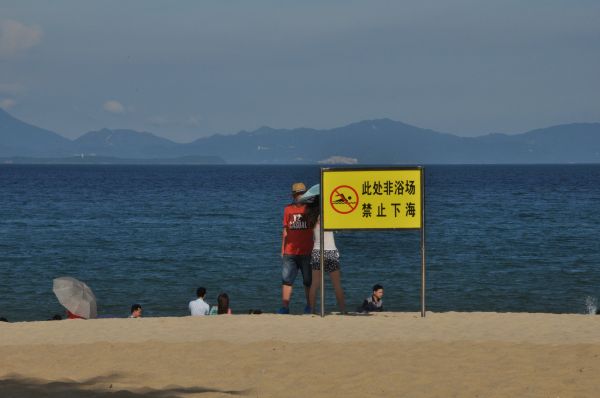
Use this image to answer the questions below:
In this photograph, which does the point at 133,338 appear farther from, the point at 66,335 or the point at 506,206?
the point at 506,206

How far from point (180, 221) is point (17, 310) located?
35.9 metres

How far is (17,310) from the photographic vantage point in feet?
86.0

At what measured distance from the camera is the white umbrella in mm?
17203

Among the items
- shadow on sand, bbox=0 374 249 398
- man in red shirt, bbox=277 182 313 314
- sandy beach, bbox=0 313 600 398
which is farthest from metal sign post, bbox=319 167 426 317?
shadow on sand, bbox=0 374 249 398

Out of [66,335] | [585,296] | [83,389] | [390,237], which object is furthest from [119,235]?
[83,389]

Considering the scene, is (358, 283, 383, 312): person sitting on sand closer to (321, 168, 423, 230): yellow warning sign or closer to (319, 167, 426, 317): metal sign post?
(319, 167, 426, 317): metal sign post

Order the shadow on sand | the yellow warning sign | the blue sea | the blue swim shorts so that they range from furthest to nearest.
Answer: the blue sea < the blue swim shorts < the yellow warning sign < the shadow on sand

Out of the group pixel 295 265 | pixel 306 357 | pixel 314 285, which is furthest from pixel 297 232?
pixel 306 357

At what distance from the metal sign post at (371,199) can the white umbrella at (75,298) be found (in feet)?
17.2

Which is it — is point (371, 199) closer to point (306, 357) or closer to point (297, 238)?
point (297, 238)

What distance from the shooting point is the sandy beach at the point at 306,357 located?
31.9ft

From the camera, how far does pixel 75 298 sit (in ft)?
56.9

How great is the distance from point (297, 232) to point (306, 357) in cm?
380

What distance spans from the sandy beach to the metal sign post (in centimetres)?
148
